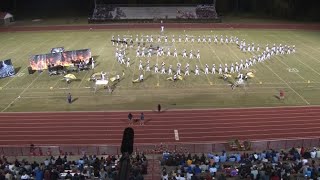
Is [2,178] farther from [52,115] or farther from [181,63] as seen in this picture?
[181,63]

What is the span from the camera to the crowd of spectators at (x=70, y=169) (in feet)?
51.0

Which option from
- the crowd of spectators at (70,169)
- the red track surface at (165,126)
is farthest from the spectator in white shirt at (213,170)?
the red track surface at (165,126)

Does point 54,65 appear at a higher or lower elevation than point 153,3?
lower

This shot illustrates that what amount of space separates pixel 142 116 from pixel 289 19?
51501mm

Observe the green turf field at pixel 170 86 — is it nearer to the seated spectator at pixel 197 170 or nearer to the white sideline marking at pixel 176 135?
the white sideline marking at pixel 176 135

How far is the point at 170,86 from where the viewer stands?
31.9 m

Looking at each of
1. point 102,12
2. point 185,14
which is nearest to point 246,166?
point 185,14

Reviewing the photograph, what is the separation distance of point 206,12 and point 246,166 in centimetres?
5414

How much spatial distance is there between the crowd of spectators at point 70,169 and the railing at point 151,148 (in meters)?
1.86

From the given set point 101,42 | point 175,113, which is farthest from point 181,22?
point 175,113

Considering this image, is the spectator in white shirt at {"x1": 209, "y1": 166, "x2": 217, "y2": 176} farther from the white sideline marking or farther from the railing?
the white sideline marking

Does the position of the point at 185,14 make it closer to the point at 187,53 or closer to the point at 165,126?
the point at 187,53

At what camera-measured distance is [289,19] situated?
67.6 meters

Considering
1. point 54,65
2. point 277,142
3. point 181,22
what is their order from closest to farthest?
point 277,142
point 54,65
point 181,22
